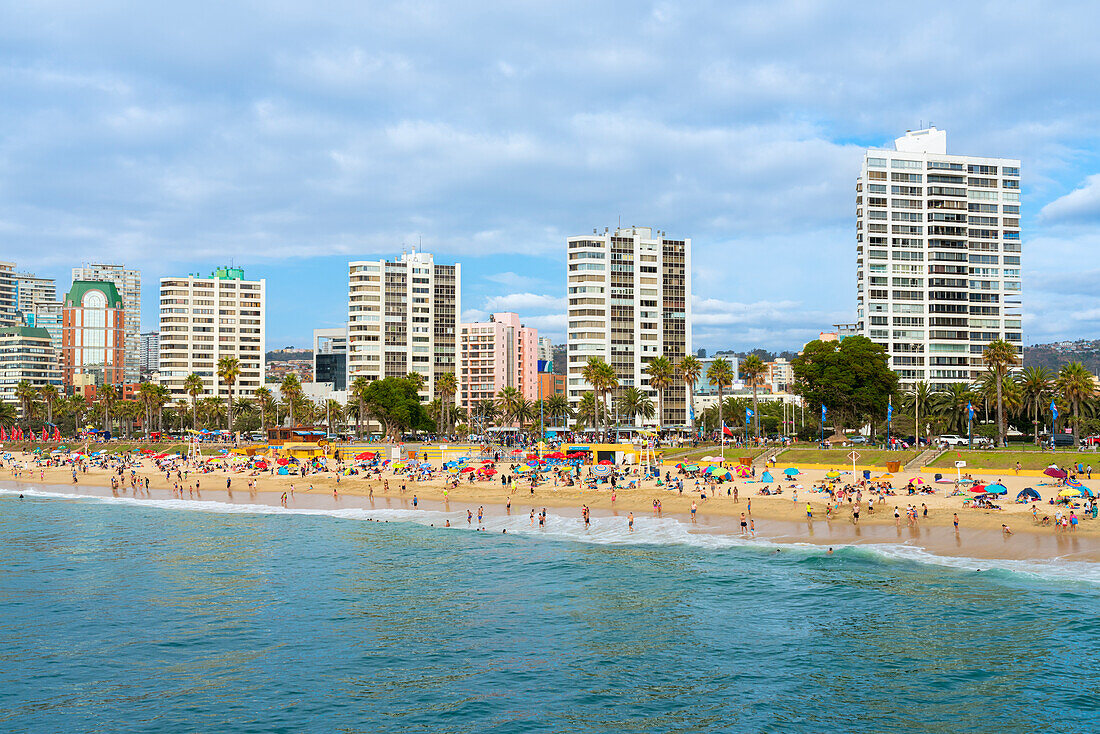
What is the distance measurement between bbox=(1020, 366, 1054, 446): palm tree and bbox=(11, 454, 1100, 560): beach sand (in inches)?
1295

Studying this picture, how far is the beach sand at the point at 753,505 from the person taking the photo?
150 ft

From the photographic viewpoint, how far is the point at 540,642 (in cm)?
3067

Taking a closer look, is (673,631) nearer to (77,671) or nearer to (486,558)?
(486,558)

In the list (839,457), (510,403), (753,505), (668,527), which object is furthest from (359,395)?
(668,527)

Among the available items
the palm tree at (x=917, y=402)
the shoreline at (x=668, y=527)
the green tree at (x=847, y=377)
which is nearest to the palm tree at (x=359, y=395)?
the shoreline at (x=668, y=527)

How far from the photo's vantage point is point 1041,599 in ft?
113

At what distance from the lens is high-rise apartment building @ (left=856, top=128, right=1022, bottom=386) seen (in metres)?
139

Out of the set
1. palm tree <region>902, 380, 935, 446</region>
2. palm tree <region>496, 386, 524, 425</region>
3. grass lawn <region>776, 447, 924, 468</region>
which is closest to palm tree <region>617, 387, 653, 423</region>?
palm tree <region>496, 386, 524, 425</region>

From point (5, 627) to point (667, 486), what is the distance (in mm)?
50350

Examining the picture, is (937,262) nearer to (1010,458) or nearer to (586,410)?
(586,410)

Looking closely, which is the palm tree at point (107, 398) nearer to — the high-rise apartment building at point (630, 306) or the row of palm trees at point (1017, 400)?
the high-rise apartment building at point (630, 306)

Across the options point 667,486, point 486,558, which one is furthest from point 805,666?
point 667,486

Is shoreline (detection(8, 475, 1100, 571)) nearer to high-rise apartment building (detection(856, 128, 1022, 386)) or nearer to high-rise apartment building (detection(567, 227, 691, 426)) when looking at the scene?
high-rise apartment building (detection(567, 227, 691, 426))

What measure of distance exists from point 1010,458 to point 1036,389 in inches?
933
